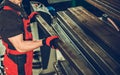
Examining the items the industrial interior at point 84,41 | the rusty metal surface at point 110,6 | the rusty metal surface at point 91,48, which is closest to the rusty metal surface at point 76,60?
the industrial interior at point 84,41

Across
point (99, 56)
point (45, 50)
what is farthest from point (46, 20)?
point (99, 56)

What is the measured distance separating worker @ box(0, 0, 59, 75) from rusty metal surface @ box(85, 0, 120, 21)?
3.38 ft

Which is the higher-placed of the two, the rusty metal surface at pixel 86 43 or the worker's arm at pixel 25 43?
the worker's arm at pixel 25 43

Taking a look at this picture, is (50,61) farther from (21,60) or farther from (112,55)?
(112,55)

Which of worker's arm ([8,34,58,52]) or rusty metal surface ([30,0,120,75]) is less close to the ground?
worker's arm ([8,34,58,52])

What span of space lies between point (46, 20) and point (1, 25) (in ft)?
3.81

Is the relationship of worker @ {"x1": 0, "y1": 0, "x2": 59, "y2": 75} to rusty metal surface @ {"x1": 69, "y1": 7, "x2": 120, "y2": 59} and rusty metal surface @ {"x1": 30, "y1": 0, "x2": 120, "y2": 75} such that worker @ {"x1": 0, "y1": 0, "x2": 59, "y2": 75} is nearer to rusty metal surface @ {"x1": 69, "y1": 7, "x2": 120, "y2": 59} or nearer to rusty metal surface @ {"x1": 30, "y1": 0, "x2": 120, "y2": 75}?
rusty metal surface @ {"x1": 30, "y1": 0, "x2": 120, "y2": 75}

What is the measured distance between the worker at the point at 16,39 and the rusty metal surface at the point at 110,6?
103 cm

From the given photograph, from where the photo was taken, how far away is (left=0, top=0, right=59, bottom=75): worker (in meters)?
3.23

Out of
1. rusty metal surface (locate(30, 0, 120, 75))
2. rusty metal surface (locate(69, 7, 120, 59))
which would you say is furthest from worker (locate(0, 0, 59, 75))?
rusty metal surface (locate(69, 7, 120, 59))

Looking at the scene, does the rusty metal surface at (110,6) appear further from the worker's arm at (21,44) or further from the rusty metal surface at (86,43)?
the worker's arm at (21,44)

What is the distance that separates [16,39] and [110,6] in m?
1.69

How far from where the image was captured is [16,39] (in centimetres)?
329

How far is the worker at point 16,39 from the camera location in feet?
10.6
